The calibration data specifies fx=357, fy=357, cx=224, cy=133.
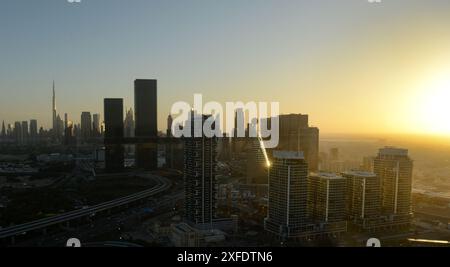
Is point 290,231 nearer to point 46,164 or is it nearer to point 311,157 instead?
point 311,157

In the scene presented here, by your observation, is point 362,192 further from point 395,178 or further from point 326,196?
point 326,196

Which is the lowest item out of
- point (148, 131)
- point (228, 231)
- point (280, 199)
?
point (228, 231)

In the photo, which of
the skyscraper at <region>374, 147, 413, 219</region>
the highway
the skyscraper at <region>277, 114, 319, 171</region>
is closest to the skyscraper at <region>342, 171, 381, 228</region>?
the skyscraper at <region>374, 147, 413, 219</region>

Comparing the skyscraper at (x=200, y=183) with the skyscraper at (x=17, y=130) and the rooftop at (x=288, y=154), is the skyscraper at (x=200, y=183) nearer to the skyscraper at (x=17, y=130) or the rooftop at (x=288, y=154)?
the rooftop at (x=288, y=154)

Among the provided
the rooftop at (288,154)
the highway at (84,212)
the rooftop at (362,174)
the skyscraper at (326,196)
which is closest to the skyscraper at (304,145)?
the rooftop at (288,154)

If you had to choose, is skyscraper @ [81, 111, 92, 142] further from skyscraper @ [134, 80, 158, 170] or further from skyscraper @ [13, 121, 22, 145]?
skyscraper @ [13, 121, 22, 145]
